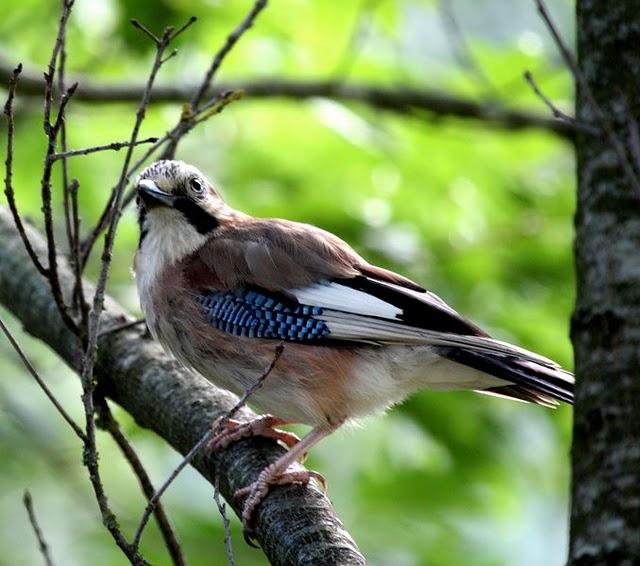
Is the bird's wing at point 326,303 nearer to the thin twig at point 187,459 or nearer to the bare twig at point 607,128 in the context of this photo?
the thin twig at point 187,459

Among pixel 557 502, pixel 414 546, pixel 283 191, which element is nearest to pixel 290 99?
pixel 283 191

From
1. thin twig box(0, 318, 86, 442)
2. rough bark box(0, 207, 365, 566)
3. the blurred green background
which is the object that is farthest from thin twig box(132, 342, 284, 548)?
the blurred green background

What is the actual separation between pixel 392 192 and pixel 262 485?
10.0ft

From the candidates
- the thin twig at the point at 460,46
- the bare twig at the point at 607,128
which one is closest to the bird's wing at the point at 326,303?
the thin twig at the point at 460,46

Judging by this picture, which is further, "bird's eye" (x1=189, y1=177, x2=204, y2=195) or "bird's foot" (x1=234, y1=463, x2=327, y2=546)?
"bird's eye" (x1=189, y1=177, x2=204, y2=195)

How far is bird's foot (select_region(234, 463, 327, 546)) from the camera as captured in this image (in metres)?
4.43

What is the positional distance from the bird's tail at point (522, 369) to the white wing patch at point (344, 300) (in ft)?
1.07

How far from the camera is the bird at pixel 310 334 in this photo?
199 inches

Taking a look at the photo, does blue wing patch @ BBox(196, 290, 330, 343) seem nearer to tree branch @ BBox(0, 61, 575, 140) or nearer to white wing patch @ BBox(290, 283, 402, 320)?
white wing patch @ BBox(290, 283, 402, 320)

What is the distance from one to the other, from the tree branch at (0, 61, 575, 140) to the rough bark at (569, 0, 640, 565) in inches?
151

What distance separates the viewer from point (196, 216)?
5.85 metres

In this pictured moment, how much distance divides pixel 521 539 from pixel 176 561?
180 inches

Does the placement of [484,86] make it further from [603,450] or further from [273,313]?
[603,450]

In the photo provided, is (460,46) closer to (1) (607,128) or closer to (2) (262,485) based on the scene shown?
(2) (262,485)
